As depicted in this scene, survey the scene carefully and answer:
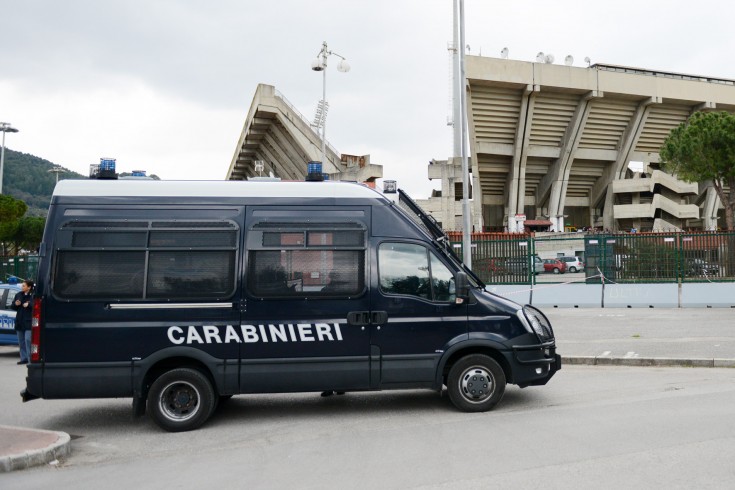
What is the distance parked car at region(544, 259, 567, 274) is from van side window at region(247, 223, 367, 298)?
47.5 feet

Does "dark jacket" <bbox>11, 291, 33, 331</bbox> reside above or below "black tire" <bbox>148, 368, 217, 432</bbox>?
above

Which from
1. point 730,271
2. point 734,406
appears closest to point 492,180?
point 730,271

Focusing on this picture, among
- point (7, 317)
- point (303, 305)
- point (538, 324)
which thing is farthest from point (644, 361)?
point (7, 317)

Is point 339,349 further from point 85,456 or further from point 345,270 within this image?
point 85,456

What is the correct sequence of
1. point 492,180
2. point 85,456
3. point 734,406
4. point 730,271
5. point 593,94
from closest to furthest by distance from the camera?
point 85,456, point 734,406, point 730,271, point 593,94, point 492,180

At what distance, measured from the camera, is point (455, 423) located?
21.0 ft

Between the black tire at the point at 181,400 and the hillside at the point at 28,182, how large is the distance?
102 m

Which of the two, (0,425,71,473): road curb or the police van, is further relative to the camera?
the police van

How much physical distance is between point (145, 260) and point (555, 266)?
1585cm

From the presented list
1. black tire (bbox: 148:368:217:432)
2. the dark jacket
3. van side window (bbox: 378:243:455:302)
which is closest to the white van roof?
van side window (bbox: 378:243:455:302)

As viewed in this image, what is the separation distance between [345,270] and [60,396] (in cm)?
309

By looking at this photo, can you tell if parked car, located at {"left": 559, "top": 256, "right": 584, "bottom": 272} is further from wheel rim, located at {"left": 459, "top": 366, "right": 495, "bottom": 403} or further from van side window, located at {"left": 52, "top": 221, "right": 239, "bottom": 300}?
van side window, located at {"left": 52, "top": 221, "right": 239, "bottom": 300}

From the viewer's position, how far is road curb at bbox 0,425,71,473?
5.27 metres

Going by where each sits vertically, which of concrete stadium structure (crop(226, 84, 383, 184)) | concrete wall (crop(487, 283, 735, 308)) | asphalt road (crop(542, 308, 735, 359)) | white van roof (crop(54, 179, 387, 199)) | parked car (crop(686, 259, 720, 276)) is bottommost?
asphalt road (crop(542, 308, 735, 359))
